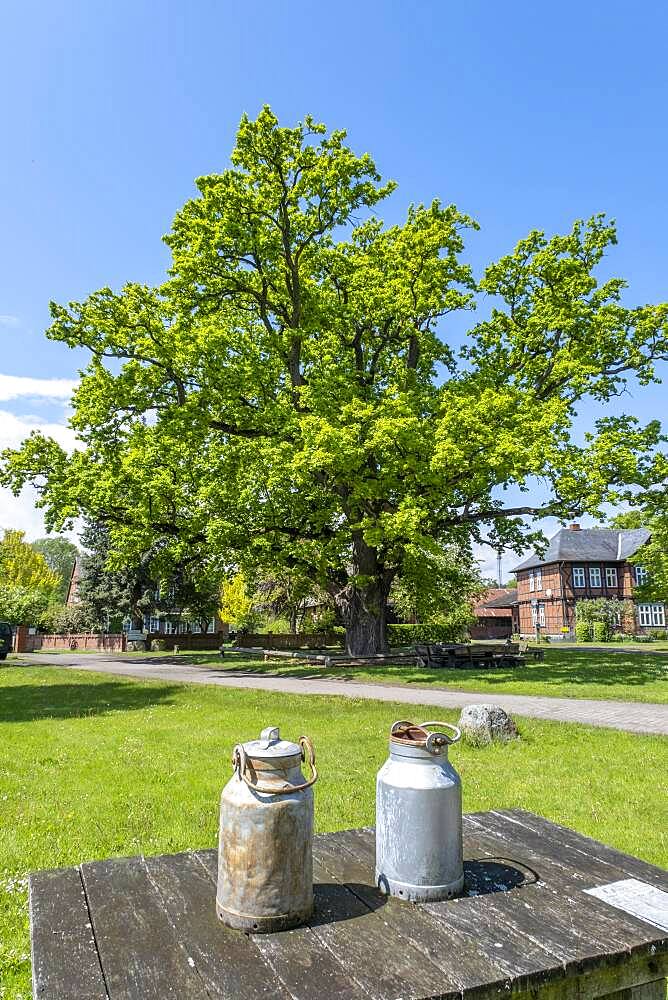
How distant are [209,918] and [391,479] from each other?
18991mm

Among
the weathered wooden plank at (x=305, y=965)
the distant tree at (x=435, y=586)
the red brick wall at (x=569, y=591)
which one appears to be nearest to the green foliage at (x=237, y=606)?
the distant tree at (x=435, y=586)

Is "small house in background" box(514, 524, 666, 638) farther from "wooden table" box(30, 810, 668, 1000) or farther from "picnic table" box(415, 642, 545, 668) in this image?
"wooden table" box(30, 810, 668, 1000)

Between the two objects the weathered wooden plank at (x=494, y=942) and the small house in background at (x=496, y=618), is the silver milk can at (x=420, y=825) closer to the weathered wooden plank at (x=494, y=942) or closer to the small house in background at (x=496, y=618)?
the weathered wooden plank at (x=494, y=942)

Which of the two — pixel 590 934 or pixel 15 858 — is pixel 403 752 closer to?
pixel 590 934

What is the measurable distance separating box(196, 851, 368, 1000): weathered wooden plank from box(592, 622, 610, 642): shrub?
182 feet

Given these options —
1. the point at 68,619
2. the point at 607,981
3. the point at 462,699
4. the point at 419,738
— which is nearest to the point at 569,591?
the point at 68,619

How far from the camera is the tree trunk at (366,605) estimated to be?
969 inches

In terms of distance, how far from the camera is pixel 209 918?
103 inches

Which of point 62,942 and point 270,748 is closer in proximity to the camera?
point 62,942

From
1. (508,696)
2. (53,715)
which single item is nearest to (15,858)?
(53,715)

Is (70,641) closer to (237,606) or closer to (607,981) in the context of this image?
(237,606)

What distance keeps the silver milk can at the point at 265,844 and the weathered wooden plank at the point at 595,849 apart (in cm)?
151

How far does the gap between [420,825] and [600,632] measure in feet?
181

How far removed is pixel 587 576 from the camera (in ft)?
218
